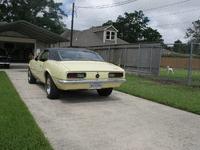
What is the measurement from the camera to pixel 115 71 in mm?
5309

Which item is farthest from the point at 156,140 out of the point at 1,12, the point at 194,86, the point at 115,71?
the point at 1,12

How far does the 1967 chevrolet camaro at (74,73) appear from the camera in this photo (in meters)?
4.74

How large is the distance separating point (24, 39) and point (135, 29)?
4155cm

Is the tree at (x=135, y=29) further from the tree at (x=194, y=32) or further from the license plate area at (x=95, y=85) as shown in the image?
the license plate area at (x=95, y=85)

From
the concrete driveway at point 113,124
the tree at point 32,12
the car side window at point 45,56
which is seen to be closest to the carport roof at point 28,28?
the car side window at point 45,56

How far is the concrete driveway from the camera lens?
289 centimetres

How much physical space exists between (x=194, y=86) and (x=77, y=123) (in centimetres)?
708

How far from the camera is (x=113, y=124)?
3.69 metres

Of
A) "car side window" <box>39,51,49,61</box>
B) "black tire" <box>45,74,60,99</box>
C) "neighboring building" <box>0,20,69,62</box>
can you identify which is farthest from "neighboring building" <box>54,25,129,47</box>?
"black tire" <box>45,74,60,99</box>

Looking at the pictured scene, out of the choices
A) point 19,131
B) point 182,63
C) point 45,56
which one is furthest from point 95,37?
point 19,131

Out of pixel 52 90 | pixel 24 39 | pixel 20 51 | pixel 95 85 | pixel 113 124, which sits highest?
pixel 24 39

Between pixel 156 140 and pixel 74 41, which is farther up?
pixel 74 41

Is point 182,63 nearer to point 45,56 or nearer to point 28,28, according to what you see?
point 45,56

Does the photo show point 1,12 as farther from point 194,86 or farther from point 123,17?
point 194,86
